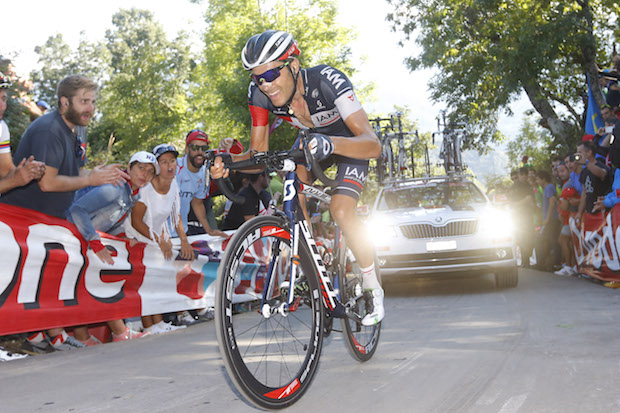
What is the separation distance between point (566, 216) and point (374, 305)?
946 cm

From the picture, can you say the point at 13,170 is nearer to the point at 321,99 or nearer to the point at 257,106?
the point at 257,106

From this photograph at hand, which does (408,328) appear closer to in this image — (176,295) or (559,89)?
(176,295)

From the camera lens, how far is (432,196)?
11.5m

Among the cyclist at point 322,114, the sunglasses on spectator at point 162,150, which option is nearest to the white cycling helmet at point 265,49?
the cyclist at point 322,114

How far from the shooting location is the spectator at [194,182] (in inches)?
361

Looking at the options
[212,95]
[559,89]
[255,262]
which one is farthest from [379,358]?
[212,95]

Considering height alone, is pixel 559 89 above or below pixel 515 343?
above

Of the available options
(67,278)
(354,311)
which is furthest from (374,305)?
(67,278)

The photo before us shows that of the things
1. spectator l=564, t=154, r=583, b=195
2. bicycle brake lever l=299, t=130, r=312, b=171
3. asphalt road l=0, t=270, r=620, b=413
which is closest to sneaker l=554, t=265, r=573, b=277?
spectator l=564, t=154, r=583, b=195

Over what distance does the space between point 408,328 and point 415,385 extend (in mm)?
2549

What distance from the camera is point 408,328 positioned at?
272 inches

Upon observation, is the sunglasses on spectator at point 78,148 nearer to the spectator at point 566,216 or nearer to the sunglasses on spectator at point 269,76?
the sunglasses on spectator at point 269,76

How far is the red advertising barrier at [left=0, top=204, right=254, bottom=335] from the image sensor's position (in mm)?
6016

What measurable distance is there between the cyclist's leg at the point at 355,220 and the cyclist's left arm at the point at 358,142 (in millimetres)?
437
